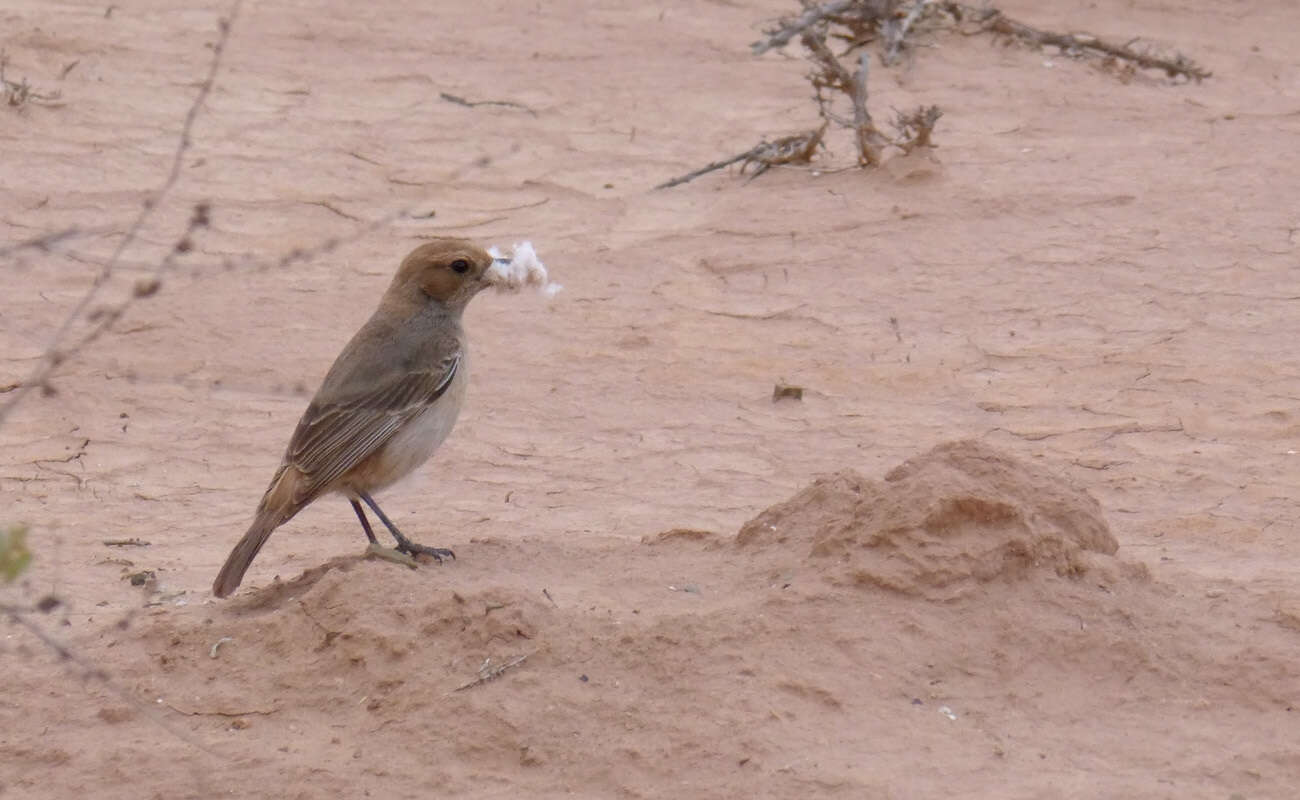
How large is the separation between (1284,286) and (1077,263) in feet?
3.06

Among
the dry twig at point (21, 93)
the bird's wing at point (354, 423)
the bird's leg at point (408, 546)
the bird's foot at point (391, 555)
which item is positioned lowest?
the dry twig at point (21, 93)

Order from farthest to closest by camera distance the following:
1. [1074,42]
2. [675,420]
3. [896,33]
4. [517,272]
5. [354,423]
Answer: [1074,42] < [896,33] < [675,420] < [517,272] < [354,423]

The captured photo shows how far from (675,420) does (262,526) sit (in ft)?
7.56

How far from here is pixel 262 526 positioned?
5832 mm

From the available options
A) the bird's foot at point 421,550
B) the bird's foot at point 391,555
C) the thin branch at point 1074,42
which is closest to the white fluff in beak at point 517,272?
the bird's foot at point 421,550

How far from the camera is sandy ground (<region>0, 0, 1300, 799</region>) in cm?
478

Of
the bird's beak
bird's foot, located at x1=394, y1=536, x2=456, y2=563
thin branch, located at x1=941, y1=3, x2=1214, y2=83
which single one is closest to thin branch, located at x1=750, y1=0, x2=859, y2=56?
thin branch, located at x1=941, y1=3, x2=1214, y2=83

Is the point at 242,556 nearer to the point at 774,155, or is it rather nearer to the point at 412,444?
the point at 412,444

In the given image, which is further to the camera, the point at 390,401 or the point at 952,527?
the point at 390,401

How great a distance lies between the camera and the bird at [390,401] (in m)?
6.02

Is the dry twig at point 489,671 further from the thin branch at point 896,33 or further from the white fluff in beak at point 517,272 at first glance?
the thin branch at point 896,33

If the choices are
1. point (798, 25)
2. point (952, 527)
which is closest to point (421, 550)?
point (952, 527)

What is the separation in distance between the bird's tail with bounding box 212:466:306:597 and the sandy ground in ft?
0.34

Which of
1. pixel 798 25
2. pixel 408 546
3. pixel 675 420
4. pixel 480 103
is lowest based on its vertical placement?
pixel 675 420
